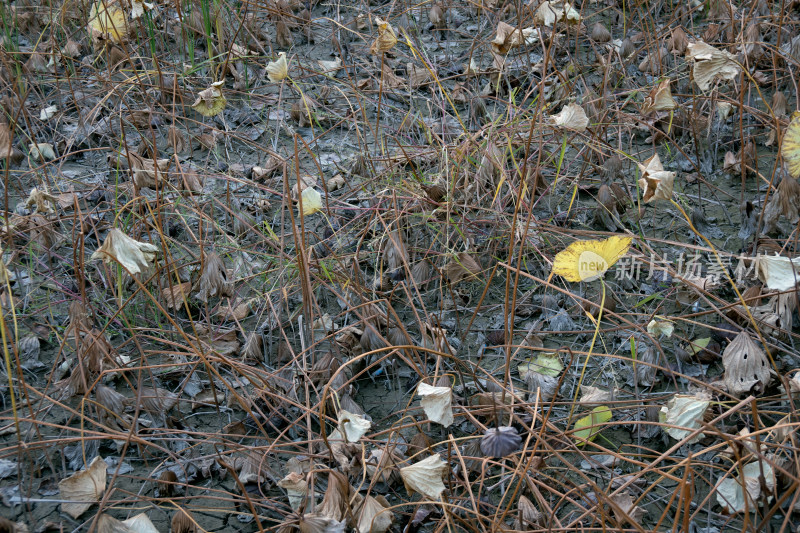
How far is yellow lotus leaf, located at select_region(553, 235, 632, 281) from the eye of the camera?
1.13 meters

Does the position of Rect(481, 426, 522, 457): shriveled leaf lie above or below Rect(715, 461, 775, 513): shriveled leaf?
above

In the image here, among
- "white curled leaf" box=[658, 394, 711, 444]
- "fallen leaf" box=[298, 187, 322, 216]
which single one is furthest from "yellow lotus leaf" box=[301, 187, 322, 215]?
"white curled leaf" box=[658, 394, 711, 444]

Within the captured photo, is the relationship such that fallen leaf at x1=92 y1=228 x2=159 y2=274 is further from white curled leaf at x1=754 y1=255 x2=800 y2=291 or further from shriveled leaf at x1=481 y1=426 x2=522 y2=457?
white curled leaf at x1=754 y1=255 x2=800 y2=291

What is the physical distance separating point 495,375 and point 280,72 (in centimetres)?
91

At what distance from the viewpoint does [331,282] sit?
4.91ft

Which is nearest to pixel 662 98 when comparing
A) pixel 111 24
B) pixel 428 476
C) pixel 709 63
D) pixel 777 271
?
pixel 709 63

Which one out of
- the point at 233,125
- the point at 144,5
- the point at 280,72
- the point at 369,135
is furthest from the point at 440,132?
the point at 144,5

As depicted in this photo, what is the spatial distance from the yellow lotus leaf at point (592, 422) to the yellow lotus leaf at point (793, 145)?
0.59m

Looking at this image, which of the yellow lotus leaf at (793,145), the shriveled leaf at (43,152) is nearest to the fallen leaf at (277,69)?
the shriveled leaf at (43,152)

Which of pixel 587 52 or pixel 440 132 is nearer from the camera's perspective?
pixel 440 132

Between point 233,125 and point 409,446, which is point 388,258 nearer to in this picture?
point 409,446

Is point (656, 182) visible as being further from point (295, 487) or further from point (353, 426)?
point (295, 487)

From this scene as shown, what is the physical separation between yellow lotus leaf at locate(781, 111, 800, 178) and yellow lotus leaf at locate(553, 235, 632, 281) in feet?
1.44

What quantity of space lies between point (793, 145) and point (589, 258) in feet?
1.67
